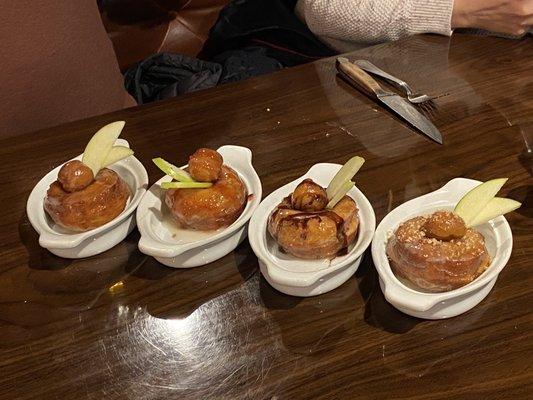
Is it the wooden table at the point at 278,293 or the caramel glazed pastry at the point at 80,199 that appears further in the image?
the caramel glazed pastry at the point at 80,199

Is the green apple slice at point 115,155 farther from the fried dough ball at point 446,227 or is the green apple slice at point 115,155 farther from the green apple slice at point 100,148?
the fried dough ball at point 446,227

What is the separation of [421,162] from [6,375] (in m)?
0.84

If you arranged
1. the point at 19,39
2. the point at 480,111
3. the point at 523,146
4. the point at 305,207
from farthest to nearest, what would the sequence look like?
the point at 19,39
the point at 480,111
the point at 523,146
the point at 305,207

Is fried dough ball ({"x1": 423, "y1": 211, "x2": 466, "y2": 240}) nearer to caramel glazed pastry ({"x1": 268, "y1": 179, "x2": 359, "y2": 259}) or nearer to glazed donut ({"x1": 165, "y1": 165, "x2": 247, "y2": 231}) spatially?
caramel glazed pastry ({"x1": 268, "y1": 179, "x2": 359, "y2": 259})

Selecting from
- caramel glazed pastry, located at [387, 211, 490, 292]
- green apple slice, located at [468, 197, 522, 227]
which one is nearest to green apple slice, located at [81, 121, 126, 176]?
caramel glazed pastry, located at [387, 211, 490, 292]

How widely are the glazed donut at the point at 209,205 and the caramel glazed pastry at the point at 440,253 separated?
30 cm

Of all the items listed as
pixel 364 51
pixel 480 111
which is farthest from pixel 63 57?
pixel 480 111

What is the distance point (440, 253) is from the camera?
93cm

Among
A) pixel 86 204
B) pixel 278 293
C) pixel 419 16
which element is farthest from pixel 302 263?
pixel 419 16

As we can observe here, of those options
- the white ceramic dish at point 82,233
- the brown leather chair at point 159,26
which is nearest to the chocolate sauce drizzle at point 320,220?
the white ceramic dish at point 82,233

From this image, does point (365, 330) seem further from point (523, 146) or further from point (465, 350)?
point (523, 146)

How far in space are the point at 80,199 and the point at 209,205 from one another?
0.24 metres

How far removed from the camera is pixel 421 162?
1.25 metres

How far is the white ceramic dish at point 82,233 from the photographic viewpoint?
1.12 metres
